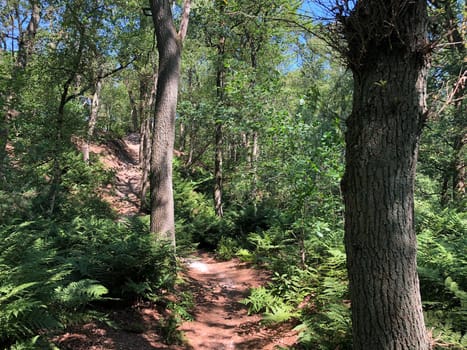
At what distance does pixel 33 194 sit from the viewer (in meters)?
9.70

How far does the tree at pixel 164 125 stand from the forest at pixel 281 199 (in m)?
A: 0.03

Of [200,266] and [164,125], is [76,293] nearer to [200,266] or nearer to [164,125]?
[164,125]

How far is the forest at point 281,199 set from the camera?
2.27 m

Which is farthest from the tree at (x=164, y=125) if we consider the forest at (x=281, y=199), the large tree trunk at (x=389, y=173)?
the large tree trunk at (x=389, y=173)

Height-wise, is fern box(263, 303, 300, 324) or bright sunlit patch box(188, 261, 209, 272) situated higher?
fern box(263, 303, 300, 324)

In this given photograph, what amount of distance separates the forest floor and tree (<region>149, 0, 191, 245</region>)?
5.09 feet

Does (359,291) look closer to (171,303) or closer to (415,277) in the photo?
(415,277)

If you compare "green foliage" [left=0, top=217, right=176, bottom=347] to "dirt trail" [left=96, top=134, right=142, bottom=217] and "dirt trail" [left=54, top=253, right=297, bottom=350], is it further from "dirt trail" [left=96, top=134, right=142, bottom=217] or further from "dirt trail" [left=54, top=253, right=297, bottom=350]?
"dirt trail" [left=96, top=134, right=142, bottom=217]

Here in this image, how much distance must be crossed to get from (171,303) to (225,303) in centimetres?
148

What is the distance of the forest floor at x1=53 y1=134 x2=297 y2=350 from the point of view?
4.08 metres

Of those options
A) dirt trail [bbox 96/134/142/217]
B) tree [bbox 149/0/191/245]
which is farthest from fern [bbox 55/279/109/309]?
dirt trail [bbox 96/134/142/217]

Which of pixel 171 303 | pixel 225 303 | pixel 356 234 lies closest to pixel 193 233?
pixel 225 303

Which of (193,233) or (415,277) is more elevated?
(415,277)

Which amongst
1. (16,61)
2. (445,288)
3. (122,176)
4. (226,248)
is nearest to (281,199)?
(226,248)
